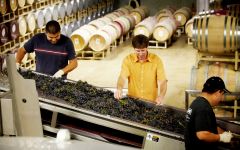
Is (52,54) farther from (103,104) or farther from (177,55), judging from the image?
(177,55)

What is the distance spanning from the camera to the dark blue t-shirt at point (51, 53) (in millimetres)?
6410

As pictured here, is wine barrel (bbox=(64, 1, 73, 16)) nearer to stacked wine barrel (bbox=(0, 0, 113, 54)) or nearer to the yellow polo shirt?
stacked wine barrel (bbox=(0, 0, 113, 54))

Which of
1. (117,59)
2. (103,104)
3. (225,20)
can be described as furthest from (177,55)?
(103,104)

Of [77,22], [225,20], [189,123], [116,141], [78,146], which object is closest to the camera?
[78,146]

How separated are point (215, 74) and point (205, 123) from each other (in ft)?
11.4

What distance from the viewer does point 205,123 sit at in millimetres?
3627

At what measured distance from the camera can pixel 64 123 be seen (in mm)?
4633

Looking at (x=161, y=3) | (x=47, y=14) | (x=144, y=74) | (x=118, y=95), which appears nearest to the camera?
(x=118, y=95)

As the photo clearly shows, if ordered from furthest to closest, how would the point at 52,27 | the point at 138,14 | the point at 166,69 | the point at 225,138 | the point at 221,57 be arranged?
the point at 138,14 → the point at 166,69 → the point at 221,57 → the point at 52,27 → the point at 225,138

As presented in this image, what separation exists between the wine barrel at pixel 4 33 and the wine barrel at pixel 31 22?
42.1 inches

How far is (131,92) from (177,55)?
7.38 metres

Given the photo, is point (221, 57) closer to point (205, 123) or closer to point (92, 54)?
point (205, 123)

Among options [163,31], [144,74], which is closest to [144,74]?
[144,74]

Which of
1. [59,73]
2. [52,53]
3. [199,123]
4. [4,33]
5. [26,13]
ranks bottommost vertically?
[199,123]
